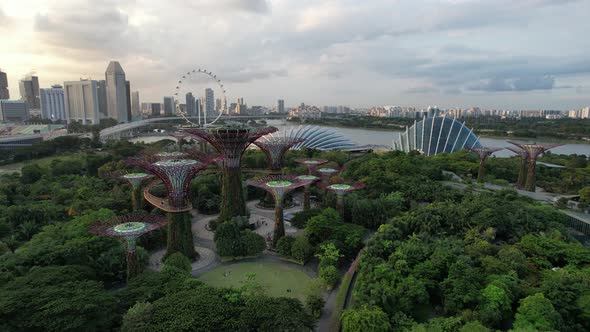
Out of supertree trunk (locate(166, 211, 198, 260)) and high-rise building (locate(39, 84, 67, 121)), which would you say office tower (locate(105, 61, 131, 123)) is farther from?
supertree trunk (locate(166, 211, 198, 260))

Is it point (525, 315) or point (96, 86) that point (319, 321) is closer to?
point (525, 315)

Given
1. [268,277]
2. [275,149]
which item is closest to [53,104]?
[275,149]

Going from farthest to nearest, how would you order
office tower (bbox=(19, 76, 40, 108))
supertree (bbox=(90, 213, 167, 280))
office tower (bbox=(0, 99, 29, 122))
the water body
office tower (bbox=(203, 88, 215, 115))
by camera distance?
office tower (bbox=(19, 76, 40, 108)), office tower (bbox=(0, 99, 29, 122)), the water body, office tower (bbox=(203, 88, 215, 115)), supertree (bbox=(90, 213, 167, 280))

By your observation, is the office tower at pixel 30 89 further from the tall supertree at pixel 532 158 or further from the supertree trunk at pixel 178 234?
the tall supertree at pixel 532 158

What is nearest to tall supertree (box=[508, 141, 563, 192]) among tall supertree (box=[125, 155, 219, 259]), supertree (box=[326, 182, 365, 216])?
supertree (box=[326, 182, 365, 216])

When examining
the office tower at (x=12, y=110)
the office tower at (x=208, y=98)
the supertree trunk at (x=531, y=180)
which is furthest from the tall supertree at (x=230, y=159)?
the office tower at (x=12, y=110)
